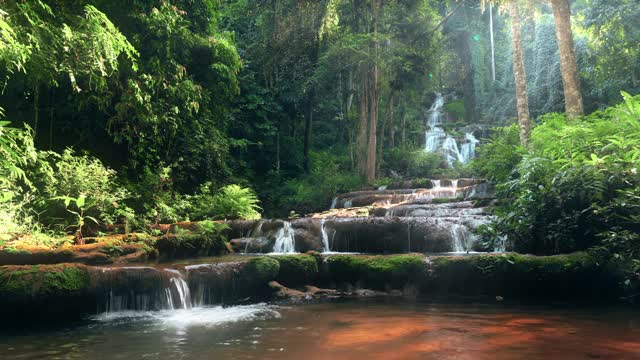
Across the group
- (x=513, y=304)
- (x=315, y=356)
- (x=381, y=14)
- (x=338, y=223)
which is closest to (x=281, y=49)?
(x=381, y=14)

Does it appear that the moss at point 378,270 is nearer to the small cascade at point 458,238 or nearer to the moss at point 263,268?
the moss at point 263,268

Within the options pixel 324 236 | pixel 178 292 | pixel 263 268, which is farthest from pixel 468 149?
pixel 178 292

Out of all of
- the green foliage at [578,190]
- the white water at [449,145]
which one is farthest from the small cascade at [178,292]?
the white water at [449,145]

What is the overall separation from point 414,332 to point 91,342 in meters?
3.72

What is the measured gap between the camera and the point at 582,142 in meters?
8.95

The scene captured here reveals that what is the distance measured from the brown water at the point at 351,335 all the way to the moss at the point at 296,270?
1.39m

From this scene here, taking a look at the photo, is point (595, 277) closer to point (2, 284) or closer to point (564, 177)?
point (564, 177)

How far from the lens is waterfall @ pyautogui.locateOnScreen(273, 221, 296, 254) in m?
11.4

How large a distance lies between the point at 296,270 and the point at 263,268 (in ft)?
2.40

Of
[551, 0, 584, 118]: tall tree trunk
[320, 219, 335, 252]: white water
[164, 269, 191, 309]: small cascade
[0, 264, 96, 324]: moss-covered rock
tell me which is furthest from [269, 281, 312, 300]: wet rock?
[551, 0, 584, 118]: tall tree trunk

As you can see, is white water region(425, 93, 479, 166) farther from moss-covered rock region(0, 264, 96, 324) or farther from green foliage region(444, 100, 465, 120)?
moss-covered rock region(0, 264, 96, 324)

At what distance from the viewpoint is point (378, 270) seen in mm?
8422

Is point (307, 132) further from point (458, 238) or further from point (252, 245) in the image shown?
point (458, 238)

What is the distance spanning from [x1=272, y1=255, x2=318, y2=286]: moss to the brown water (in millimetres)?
1389
